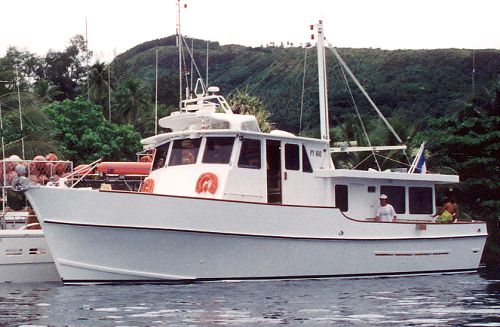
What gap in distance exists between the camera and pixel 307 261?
68.2ft

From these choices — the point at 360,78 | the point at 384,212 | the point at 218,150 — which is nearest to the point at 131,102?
the point at 384,212

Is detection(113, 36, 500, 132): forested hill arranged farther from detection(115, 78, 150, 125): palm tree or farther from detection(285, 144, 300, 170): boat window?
detection(285, 144, 300, 170): boat window

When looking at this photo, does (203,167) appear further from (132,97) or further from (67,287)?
(132,97)

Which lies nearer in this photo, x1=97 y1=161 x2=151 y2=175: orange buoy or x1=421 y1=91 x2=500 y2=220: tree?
x1=97 y1=161 x2=151 y2=175: orange buoy

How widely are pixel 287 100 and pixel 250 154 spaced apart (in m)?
74.8

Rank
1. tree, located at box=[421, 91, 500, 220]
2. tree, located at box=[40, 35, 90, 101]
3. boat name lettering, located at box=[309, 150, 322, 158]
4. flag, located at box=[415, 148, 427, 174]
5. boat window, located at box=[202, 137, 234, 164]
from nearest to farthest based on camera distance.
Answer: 1. boat window, located at box=[202, 137, 234, 164]
2. boat name lettering, located at box=[309, 150, 322, 158]
3. flag, located at box=[415, 148, 427, 174]
4. tree, located at box=[421, 91, 500, 220]
5. tree, located at box=[40, 35, 90, 101]

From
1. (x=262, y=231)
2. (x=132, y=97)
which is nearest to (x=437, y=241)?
(x=262, y=231)

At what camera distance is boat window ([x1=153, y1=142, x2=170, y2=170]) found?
71.7 feet

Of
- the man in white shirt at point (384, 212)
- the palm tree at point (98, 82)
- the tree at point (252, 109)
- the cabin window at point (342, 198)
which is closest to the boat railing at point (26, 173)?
the cabin window at point (342, 198)

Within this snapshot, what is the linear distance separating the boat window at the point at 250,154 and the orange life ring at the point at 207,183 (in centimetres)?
71

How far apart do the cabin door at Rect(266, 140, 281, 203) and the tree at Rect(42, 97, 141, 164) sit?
1739 centimetres

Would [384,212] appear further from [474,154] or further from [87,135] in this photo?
[87,135]

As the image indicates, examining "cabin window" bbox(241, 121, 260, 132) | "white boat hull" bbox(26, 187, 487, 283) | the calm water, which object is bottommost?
the calm water

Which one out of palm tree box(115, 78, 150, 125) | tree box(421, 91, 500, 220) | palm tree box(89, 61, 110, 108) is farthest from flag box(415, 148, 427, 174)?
palm tree box(89, 61, 110, 108)
